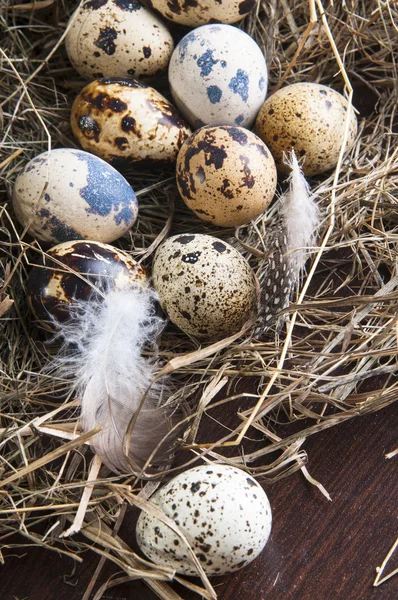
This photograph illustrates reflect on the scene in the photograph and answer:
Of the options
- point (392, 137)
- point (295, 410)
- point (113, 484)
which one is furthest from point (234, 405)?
point (392, 137)

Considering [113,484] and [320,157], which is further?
[320,157]

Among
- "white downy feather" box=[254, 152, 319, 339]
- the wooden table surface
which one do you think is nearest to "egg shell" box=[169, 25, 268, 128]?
"white downy feather" box=[254, 152, 319, 339]

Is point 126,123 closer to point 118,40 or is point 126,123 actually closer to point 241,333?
point 118,40

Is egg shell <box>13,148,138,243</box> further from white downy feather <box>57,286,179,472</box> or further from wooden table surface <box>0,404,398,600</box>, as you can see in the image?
wooden table surface <box>0,404,398,600</box>

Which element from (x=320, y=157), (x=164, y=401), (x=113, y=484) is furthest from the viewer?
(x=320, y=157)

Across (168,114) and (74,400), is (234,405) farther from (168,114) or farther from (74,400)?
(168,114)

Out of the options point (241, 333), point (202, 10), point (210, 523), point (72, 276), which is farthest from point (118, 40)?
point (210, 523)
